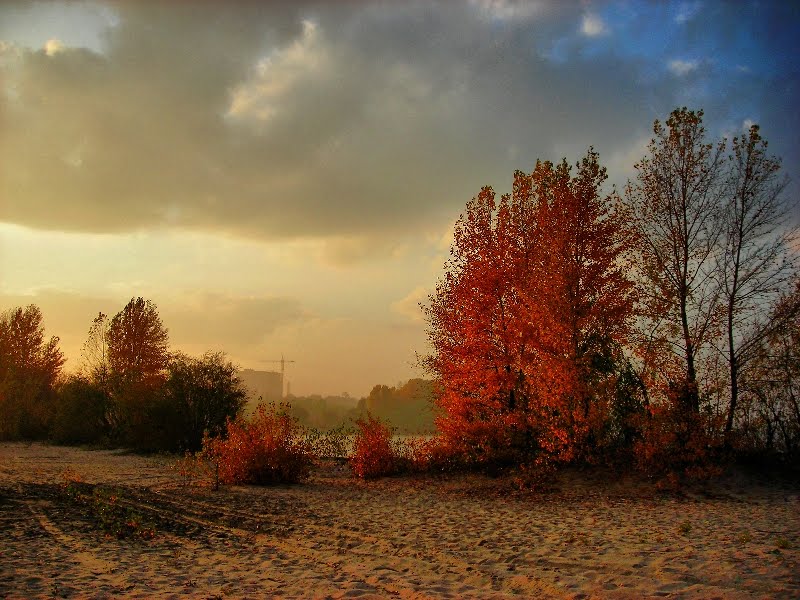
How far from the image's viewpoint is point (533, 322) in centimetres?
1822

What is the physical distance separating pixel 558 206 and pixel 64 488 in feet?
58.9

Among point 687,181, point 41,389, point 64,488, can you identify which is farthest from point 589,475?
point 41,389

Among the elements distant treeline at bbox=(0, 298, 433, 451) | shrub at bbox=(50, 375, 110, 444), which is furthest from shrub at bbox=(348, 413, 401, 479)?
shrub at bbox=(50, 375, 110, 444)

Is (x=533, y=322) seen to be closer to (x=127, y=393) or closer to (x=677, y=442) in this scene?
(x=677, y=442)

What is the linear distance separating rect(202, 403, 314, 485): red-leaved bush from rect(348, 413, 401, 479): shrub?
193 cm

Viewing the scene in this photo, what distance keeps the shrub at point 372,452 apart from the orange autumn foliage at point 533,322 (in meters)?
2.77

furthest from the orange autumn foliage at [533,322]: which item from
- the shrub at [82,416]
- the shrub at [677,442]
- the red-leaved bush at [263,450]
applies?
the shrub at [82,416]

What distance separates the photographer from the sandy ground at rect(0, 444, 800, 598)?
7531mm

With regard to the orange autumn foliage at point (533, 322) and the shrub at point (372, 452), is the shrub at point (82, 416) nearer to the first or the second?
the shrub at point (372, 452)

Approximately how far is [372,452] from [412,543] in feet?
36.3

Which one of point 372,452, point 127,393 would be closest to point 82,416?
point 127,393

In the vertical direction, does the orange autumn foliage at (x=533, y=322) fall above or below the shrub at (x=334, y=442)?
above

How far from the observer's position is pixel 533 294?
18609 millimetres

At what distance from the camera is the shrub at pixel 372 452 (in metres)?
21.3
